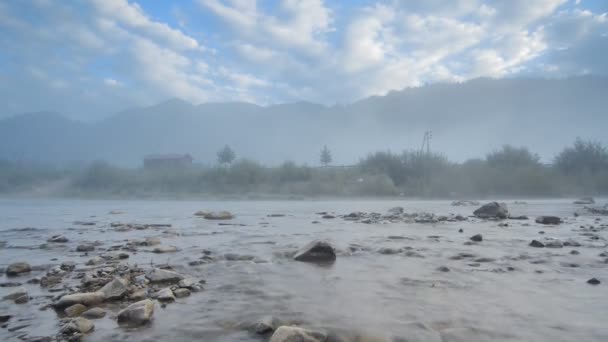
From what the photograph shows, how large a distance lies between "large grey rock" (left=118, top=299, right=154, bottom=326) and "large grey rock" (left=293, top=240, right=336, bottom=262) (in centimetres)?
307

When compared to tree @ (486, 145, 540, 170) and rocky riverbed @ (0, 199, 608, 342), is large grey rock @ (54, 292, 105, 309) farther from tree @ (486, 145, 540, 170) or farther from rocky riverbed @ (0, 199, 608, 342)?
tree @ (486, 145, 540, 170)

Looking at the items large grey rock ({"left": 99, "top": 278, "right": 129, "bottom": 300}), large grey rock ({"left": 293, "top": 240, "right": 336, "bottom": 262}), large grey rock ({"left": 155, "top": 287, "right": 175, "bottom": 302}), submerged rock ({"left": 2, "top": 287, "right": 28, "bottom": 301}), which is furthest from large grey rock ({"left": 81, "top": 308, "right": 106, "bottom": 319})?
large grey rock ({"left": 293, "top": 240, "right": 336, "bottom": 262})

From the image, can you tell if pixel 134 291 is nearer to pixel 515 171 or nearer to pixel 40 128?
pixel 515 171

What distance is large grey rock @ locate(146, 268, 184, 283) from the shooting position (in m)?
4.41

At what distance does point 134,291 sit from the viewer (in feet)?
12.7

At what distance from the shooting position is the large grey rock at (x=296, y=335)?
8.41 feet

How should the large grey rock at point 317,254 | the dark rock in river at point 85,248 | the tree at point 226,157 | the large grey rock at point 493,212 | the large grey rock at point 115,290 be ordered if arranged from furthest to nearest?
the tree at point 226,157
the large grey rock at point 493,212
the dark rock in river at point 85,248
the large grey rock at point 317,254
the large grey rock at point 115,290

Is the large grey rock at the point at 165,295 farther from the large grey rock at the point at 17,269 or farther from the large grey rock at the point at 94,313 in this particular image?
the large grey rock at the point at 17,269

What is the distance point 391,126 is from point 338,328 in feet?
588

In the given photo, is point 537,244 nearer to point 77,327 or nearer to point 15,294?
point 77,327

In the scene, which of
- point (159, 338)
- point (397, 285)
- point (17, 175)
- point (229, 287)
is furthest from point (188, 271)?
point (17, 175)

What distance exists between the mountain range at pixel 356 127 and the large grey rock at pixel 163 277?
125525mm

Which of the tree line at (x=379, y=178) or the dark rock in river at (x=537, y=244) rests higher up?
the tree line at (x=379, y=178)

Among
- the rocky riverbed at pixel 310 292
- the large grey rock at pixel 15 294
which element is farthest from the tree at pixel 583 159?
the large grey rock at pixel 15 294
